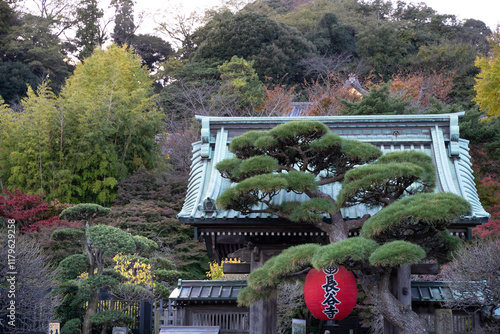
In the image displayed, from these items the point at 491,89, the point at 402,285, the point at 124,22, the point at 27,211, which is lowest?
the point at 402,285

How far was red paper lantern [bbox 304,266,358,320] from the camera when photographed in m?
5.86

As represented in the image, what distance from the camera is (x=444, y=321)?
6.63 m

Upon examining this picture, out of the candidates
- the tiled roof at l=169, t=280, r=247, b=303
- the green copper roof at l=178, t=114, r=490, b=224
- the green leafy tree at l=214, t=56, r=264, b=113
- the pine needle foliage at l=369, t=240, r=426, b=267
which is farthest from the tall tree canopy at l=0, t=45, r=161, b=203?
the pine needle foliage at l=369, t=240, r=426, b=267

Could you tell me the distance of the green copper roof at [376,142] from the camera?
7242 millimetres

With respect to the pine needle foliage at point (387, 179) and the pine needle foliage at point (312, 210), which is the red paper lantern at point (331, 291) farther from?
the pine needle foliage at point (387, 179)

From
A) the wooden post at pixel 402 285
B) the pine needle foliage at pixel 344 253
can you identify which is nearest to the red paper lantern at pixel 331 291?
the pine needle foliage at pixel 344 253

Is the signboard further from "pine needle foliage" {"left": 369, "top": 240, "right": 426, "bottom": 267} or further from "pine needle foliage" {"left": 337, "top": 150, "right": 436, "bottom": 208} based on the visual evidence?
"pine needle foliage" {"left": 369, "top": 240, "right": 426, "bottom": 267}

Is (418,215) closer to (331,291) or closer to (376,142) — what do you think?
(331,291)

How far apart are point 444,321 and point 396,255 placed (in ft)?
6.85

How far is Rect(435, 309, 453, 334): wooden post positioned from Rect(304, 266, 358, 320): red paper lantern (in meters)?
1.43

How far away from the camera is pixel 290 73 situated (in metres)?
30.1

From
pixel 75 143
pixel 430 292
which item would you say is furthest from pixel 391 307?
pixel 75 143

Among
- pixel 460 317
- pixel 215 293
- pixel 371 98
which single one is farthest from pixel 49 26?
pixel 460 317

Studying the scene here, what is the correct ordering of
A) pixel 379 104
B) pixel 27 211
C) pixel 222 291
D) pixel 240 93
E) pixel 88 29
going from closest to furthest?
pixel 222 291
pixel 27 211
pixel 379 104
pixel 240 93
pixel 88 29
